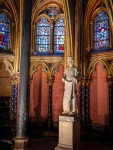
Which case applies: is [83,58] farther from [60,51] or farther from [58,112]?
[58,112]

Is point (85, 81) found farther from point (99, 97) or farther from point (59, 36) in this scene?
point (59, 36)

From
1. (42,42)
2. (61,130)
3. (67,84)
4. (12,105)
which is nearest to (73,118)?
(61,130)

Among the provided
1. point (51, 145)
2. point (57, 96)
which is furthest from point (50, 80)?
point (51, 145)

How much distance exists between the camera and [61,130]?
8312 mm

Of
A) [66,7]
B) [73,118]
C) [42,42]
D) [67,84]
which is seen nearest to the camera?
[73,118]

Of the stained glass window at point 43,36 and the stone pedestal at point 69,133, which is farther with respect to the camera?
the stained glass window at point 43,36

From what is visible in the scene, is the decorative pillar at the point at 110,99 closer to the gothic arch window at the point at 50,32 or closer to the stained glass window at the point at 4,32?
the gothic arch window at the point at 50,32

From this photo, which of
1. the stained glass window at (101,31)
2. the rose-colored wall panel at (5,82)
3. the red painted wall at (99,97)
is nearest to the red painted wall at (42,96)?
the rose-colored wall panel at (5,82)

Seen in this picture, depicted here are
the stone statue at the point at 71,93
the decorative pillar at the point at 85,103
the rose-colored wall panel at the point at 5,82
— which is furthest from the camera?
the rose-colored wall panel at the point at 5,82

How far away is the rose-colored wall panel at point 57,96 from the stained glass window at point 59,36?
129 cm

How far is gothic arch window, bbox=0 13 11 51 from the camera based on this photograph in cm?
1499

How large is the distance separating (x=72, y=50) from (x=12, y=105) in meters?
5.15

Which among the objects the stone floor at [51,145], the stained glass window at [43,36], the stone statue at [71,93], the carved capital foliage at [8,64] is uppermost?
the stained glass window at [43,36]

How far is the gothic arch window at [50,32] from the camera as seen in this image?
15367mm
